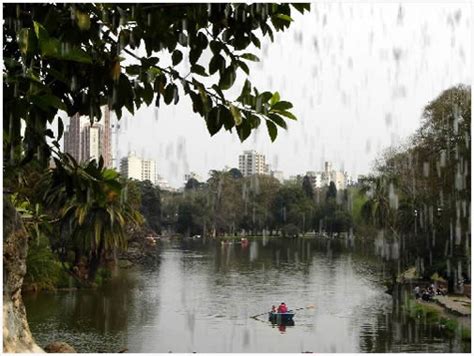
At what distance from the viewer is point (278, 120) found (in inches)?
128

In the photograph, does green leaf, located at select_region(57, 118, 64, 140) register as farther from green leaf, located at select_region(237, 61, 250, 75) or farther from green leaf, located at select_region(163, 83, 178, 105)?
green leaf, located at select_region(237, 61, 250, 75)

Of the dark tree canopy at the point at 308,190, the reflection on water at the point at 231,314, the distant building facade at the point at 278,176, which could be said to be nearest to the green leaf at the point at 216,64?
the reflection on water at the point at 231,314

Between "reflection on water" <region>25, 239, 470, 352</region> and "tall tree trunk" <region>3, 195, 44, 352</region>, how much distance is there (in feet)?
36.7

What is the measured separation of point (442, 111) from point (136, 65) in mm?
21565

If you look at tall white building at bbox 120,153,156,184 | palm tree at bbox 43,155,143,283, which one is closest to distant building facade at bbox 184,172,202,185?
tall white building at bbox 120,153,156,184

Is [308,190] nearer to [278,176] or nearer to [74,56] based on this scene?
[278,176]

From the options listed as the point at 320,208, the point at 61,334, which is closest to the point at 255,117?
the point at 61,334

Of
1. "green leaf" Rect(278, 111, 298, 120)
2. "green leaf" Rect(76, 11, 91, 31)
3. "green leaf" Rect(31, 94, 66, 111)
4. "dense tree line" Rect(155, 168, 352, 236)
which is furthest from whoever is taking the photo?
"dense tree line" Rect(155, 168, 352, 236)

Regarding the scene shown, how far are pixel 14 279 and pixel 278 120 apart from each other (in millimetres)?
1666

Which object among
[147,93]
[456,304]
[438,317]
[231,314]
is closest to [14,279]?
[147,93]

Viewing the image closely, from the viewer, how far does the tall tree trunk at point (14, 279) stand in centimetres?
350

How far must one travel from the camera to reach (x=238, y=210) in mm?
70750

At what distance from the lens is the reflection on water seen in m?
16.3

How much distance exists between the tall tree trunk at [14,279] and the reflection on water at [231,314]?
11183mm
